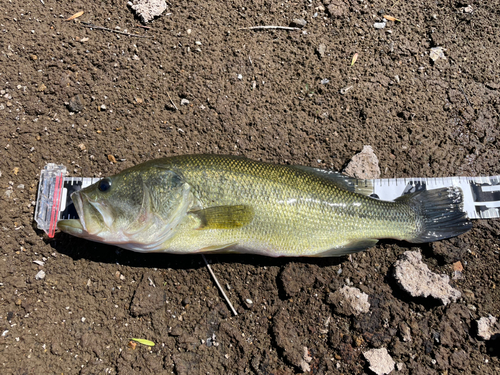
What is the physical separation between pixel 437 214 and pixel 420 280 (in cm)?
79

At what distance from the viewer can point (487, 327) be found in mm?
3365

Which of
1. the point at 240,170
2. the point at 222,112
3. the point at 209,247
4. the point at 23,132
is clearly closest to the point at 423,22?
the point at 222,112

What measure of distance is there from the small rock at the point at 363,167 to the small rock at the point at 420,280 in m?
1.03

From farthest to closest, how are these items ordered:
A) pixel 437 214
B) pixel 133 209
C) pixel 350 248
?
pixel 437 214
pixel 350 248
pixel 133 209

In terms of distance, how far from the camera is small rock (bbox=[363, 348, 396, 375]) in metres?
3.24

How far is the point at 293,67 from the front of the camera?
12.9 feet

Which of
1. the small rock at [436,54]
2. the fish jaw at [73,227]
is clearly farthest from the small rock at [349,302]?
the small rock at [436,54]

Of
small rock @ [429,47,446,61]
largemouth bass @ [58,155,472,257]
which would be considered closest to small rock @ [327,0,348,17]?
small rock @ [429,47,446,61]

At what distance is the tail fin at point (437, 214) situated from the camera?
3.41 metres

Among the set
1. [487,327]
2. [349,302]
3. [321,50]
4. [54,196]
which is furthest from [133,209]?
[487,327]

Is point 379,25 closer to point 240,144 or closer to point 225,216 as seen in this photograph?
point 240,144

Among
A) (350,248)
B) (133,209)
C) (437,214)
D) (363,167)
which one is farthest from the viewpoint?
(363,167)

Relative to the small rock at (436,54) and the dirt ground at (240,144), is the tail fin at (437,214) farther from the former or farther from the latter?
the small rock at (436,54)

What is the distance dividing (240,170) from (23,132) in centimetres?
274
